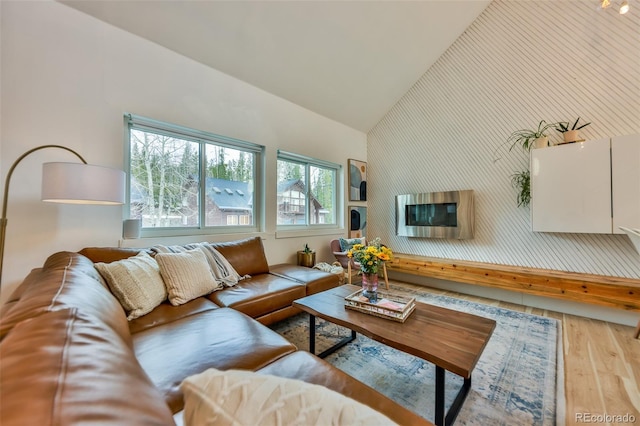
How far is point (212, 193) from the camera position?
316 centimetres

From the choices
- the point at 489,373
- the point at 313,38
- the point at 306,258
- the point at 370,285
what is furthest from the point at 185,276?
the point at 313,38

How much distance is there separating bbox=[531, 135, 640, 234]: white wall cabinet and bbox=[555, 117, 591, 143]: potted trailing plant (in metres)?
0.14

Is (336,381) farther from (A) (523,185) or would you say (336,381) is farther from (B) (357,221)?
(B) (357,221)

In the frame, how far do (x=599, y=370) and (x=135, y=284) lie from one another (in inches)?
136

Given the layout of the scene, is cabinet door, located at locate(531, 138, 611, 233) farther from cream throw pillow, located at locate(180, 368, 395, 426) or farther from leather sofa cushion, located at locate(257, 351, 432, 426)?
cream throw pillow, located at locate(180, 368, 395, 426)

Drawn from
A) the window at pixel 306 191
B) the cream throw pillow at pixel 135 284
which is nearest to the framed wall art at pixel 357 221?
the window at pixel 306 191

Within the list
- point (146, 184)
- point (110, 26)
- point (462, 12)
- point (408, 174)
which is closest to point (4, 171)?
point (146, 184)

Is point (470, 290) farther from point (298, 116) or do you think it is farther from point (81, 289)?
point (81, 289)

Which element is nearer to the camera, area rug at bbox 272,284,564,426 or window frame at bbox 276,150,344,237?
area rug at bbox 272,284,564,426

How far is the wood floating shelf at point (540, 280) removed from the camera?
8.47ft

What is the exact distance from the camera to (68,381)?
0.40 metres

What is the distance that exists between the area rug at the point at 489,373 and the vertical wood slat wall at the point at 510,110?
1.19 m

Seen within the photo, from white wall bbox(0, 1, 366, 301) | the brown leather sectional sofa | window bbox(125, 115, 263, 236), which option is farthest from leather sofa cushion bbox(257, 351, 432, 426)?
window bbox(125, 115, 263, 236)

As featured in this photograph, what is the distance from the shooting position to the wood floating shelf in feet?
8.47
